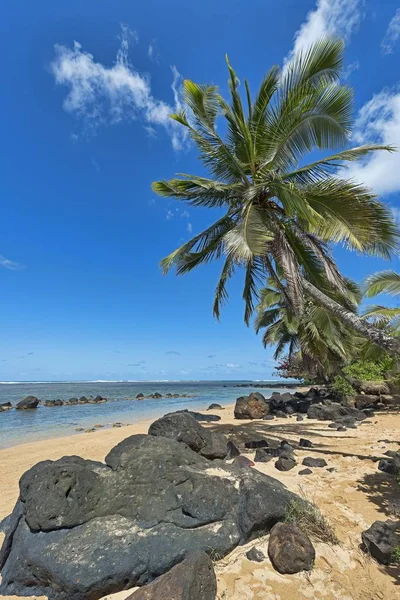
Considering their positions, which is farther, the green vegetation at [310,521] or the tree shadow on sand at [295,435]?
the tree shadow on sand at [295,435]

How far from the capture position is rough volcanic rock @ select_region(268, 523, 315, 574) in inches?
138

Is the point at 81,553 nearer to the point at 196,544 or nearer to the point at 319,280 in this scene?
the point at 196,544

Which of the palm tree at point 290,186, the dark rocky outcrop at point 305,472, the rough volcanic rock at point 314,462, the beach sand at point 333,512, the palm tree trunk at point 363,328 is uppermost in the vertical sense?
the palm tree at point 290,186

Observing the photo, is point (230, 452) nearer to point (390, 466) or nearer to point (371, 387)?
point (390, 466)

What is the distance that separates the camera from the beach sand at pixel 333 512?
3.28 metres

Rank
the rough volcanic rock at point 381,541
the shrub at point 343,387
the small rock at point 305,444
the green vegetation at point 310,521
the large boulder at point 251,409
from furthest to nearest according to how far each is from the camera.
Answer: the shrub at point 343,387 → the large boulder at point 251,409 → the small rock at point 305,444 → the green vegetation at point 310,521 → the rough volcanic rock at point 381,541

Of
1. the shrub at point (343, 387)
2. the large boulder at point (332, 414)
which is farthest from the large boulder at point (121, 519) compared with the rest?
the shrub at point (343, 387)

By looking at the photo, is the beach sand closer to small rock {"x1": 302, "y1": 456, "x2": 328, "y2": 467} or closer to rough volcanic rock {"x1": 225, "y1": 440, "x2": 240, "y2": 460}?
small rock {"x1": 302, "y1": 456, "x2": 328, "y2": 467}

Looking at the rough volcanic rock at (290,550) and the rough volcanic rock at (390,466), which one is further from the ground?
the rough volcanic rock at (390,466)

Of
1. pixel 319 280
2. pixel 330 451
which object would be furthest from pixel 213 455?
pixel 319 280

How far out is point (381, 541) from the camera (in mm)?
3717

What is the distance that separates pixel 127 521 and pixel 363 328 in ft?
17.3

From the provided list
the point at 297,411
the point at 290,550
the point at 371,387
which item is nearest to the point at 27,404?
the point at 297,411

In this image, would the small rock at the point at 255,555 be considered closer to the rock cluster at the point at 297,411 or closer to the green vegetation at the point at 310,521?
the green vegetation at the point at 310,521
